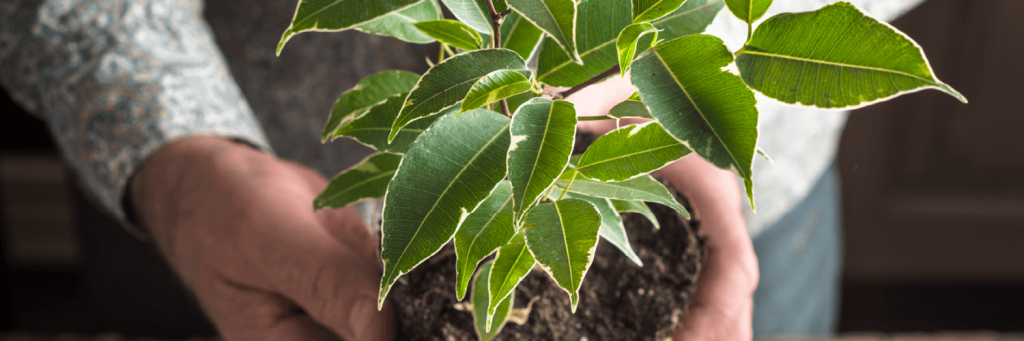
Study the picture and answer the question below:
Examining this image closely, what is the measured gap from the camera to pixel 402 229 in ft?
0.86

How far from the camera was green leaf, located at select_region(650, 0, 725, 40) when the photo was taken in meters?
0.32

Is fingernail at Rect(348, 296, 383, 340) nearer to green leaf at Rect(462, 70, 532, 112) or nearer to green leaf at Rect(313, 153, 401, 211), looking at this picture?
green leaf at Rect(313, 153, 401, 211)

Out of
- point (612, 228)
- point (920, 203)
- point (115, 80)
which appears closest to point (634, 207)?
point (612, 228)

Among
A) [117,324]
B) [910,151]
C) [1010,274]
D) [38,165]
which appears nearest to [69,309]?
[38,165]

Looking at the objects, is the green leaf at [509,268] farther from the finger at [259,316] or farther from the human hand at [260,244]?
the finger at [259,316]

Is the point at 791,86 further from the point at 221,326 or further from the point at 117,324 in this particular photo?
the point at 117,324

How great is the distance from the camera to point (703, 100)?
23cm

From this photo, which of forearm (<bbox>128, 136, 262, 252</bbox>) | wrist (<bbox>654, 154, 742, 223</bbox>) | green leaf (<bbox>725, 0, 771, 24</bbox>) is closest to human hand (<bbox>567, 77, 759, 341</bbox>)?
wrist (<bbox>654, 154, 742, 223</bbox>)

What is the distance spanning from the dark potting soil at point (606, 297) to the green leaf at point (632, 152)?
145 millimetres

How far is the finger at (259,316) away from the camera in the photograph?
53 cm

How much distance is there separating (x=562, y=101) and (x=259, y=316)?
1.30 ft

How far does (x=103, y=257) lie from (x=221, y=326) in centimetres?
68

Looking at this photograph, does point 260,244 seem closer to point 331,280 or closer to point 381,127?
point 331,280

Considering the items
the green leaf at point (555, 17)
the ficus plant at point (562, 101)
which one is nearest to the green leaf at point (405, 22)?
the ficus plant at point (562, 101)
